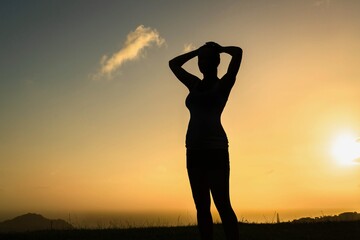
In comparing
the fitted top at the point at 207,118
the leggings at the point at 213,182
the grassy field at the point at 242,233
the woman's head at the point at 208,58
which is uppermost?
the woman's head at the point at 208,58

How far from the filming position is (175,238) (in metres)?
9.71

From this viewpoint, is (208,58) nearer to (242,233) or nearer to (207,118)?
(207,118)

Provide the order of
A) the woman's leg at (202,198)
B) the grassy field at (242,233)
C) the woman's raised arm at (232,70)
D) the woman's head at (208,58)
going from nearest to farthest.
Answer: the woman's leg at (202,198)
the woman's raised arm at (232,70)
the woman's head at (208,58)
the grassy field at (242,233)

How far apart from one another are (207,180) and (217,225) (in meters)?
7.67

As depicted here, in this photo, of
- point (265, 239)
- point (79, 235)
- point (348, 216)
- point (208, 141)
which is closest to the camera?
point (208, 141)

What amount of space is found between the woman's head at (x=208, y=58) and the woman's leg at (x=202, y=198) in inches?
52.2

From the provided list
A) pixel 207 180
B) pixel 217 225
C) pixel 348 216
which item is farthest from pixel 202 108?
pixel 348 216

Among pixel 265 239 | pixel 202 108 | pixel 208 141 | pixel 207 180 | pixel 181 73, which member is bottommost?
pixel 265 239

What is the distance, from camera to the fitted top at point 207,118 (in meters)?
4.74

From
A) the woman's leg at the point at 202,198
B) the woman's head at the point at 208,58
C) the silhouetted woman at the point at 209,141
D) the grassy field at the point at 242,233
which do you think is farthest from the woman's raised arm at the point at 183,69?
the grassy field at the point at 242,233

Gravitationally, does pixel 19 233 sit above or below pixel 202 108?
below

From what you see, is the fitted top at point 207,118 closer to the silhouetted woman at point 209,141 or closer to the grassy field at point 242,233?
the silhouetted woman at point 209,141

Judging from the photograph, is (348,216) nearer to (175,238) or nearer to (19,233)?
(175,238)

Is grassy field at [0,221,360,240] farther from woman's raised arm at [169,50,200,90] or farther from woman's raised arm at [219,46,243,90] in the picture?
woman's raised arm at [219,46,243,90]
